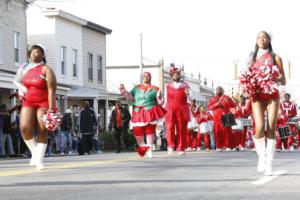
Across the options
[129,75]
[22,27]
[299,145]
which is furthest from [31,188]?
[129,75]

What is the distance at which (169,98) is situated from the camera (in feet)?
68.7

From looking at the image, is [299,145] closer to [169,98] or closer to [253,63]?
[169,98]

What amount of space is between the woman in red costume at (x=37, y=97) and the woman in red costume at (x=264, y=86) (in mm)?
3336

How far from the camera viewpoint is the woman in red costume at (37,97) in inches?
539

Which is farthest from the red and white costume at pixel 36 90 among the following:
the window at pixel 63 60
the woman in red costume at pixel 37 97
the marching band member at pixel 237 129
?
the window at pixel 63 60

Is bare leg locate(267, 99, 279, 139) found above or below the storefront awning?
below

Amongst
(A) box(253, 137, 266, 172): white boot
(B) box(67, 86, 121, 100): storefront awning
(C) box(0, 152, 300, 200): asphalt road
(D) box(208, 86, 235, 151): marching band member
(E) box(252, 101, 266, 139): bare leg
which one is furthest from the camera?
(B) box(67, 86, 121, 100): storefront awning

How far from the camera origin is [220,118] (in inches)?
1037

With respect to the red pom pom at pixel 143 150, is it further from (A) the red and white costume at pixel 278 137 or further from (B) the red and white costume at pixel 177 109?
(A) the red and white costume at pixel 278 137

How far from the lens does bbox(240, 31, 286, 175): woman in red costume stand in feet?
39.8

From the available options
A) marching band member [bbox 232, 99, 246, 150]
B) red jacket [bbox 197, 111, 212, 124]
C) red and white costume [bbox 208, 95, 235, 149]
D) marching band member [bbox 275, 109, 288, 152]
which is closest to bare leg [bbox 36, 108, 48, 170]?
red and white costume [bbox 208, 95, 235, 149]

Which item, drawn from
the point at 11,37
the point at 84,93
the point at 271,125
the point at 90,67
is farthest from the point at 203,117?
the point at 90,67

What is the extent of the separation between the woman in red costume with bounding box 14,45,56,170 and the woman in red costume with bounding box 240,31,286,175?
3336mm

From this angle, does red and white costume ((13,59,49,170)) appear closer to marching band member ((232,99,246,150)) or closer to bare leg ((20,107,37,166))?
bare leg ((20,107,37,166))
